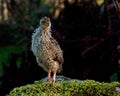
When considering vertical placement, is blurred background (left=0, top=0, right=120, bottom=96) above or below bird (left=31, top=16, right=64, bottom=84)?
above

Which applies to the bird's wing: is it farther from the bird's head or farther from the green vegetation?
the green vegetation

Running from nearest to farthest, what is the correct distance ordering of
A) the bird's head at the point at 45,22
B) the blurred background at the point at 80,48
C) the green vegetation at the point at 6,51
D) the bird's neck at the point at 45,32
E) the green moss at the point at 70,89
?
the green moss at the point at 70,89, the bird's head at the point at 45,22, the bird's neck at the point at 45,32, the blurred background at the point at 80,48, the green vegetation at the point at 6,51

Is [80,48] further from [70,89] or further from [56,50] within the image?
[70,89]

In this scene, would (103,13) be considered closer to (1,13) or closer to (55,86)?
(1,13)

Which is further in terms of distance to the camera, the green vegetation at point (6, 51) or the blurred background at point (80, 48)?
the green vegetation at point (6, 51)

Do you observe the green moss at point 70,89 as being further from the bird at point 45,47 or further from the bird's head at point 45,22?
the bird's head at point 45,22

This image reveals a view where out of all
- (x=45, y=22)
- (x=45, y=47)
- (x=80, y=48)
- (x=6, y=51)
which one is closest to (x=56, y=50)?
(x=45, y=47)

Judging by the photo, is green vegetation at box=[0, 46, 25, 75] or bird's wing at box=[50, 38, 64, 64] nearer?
bird's wing at box=[50, 38, 64, 64]

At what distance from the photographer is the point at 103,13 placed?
12703 millimetres

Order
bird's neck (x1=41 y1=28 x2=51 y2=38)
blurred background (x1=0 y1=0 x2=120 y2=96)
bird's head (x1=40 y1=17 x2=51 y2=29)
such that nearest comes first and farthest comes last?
bird's head (x1=40 y1=17 x2=51 y2=29) → bird's neck (x1=41 y1=28 x2=51 y2=38) → blurred background (x1=0 y1=0 x2=120 y2=96)

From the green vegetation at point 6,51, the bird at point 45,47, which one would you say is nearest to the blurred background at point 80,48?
the green vegetation at point 6,51

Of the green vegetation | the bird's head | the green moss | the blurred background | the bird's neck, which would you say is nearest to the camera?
the green moss

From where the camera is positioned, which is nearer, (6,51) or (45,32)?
(45,32)

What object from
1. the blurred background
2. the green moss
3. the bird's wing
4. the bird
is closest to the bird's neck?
the bird
